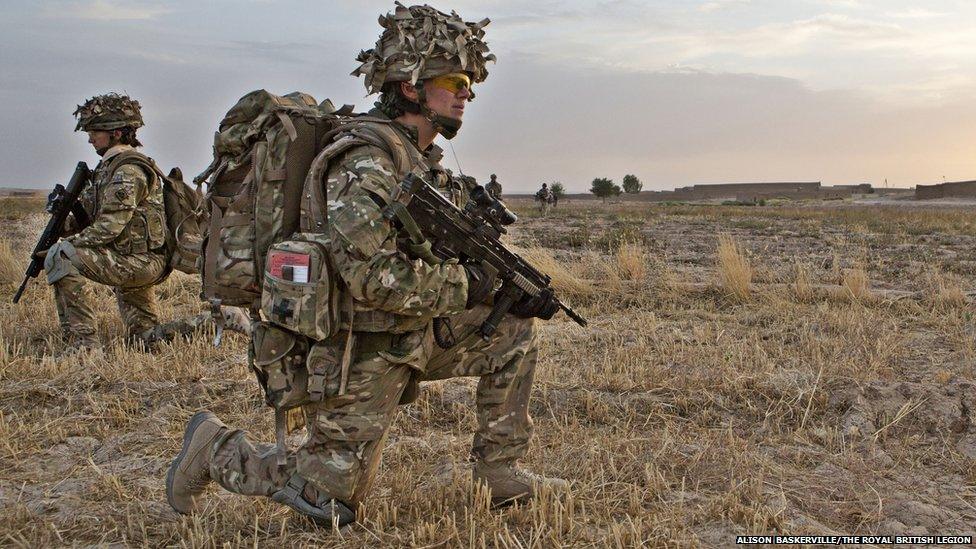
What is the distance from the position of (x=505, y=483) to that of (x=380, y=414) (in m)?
0.70

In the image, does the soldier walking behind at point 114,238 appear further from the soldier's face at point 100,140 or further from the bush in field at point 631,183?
the bush in field at point 631,183

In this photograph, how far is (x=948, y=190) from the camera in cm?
5228

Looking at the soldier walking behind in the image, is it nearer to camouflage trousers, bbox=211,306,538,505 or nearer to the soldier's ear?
camouflage trousers, bbox=211,306,538,505

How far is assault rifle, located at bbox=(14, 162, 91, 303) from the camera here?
693 centimetres

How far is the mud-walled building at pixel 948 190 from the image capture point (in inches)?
2003

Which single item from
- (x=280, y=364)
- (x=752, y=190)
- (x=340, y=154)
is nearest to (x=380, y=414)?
(x=280, y=364)

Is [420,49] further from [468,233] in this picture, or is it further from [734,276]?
[734,276]

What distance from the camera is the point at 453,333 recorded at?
3.40 metres

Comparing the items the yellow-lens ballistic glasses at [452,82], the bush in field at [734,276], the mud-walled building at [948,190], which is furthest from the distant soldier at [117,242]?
the mud-walled building at [948,190]

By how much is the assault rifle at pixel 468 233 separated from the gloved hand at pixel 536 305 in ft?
0.07

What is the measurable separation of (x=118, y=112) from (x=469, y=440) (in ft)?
14.6

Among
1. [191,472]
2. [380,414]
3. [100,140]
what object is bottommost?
[191,472]

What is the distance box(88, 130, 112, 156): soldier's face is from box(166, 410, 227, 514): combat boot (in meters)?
4.23

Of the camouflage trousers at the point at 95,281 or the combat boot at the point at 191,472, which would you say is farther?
the camouflage trousers at the point at 95,281
